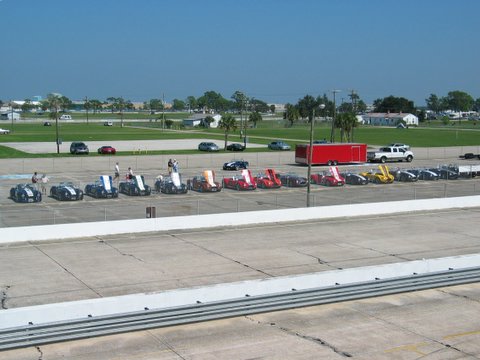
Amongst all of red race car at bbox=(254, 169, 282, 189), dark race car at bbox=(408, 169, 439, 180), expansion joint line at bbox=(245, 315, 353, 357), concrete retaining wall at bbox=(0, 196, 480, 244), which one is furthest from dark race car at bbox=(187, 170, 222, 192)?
expansion joint line at bbox=(245, 315, 353, 357)

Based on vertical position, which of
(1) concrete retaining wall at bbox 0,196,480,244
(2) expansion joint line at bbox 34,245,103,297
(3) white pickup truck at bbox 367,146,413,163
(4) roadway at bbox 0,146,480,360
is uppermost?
(3) white pickup truck at bbox 367,146,413,163

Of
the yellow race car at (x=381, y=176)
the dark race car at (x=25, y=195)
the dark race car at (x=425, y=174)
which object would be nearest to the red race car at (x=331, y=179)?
the yellow race car at (x=381, y=176)

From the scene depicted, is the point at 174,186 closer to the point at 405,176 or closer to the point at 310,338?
the point at 405,176

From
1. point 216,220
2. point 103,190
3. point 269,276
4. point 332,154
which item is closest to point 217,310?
point 269,276

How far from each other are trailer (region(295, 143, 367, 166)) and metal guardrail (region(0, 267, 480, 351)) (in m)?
41.6

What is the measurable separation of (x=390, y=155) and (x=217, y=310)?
179 ft

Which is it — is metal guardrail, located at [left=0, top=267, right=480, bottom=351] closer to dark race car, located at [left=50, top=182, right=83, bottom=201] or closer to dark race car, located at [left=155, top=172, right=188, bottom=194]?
dark race car, located at [left=50, top=182, right=83, bottom=201]

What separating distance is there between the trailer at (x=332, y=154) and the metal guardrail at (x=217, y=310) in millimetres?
41631

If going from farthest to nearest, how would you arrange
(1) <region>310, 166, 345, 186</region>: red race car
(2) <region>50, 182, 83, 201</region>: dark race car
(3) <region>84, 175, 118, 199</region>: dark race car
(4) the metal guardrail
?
(1) <region>310, 166, 345, 186</region>: red race car < (3) <region>84, 175, 118, 199</region>: dark race car < (2) <region>50, 182, 83, 201</region>: dark race car < (4) the metal guardrail

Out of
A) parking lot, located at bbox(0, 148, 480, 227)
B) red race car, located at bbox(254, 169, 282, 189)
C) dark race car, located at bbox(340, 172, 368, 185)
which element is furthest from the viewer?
dark race car, located at bbox(340, 172, 368, 185)

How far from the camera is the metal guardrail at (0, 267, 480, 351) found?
1600 centimetres

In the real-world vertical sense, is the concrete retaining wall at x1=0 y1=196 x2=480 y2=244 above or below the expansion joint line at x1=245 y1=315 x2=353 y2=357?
above

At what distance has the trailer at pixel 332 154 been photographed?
209 ft

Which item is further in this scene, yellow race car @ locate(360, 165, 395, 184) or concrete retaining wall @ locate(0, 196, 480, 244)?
yellow race car @ locate(360, 165, 395, 184)
